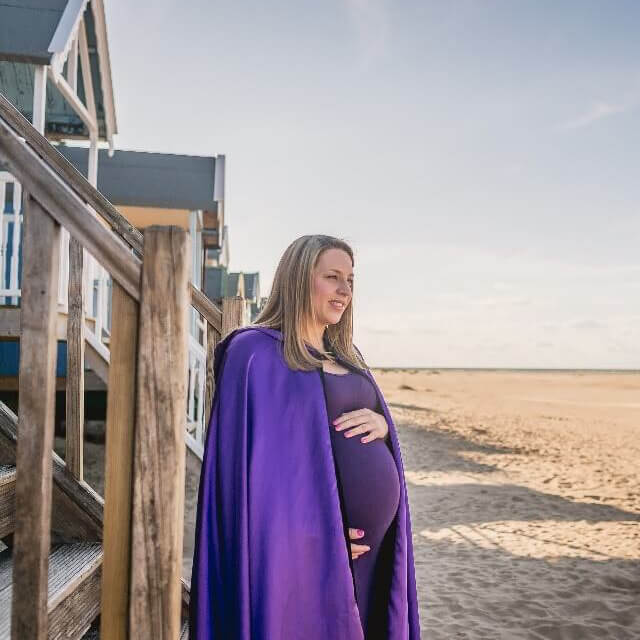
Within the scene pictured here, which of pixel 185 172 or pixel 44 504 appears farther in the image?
pixel 185 172

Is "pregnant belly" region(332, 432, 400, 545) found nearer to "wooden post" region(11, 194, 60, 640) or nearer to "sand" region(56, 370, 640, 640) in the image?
"wooden post" region(11, 194, 60, 640)

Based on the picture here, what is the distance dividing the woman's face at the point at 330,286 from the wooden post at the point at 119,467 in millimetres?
1057

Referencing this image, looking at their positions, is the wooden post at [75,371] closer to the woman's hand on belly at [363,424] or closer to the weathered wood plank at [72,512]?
the weathered wood plank at [72,512]

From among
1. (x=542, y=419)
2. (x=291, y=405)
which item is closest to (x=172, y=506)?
(x=291, y=405)

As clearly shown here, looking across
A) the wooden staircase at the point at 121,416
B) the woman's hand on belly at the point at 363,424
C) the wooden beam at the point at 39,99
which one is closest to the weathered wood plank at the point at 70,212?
the wooden staircase at the point at 121,416

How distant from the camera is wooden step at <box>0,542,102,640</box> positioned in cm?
201

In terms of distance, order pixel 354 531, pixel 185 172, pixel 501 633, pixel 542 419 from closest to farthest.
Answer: pixel 354 531 → pixel 501 633 → pixel 185 172 → pixel 542 419

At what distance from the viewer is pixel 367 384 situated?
2.56 metres

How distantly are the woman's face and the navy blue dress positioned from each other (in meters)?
0.25

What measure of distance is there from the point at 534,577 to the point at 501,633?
1.50 m

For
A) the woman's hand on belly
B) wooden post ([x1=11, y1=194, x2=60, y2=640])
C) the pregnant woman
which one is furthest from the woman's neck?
wooden post ([x1=11, y1=194, x2=60, y2=640])

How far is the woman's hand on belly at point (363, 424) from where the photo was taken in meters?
2.40

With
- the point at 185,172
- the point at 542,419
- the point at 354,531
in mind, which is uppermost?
the point at 185,172

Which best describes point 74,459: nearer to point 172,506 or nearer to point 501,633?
point 172,506
